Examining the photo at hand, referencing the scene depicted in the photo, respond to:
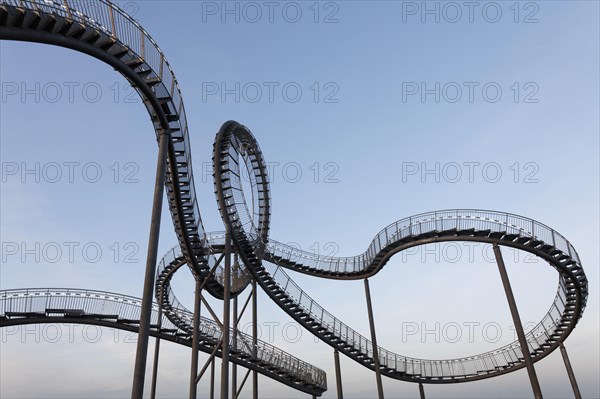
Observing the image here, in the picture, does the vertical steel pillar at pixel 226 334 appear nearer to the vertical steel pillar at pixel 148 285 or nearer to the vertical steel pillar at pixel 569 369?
the vertical steel pillar at pixel 148 285

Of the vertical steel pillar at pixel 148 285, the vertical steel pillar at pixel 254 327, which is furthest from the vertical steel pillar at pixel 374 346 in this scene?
the vertical steel pillar at pixel 148 285

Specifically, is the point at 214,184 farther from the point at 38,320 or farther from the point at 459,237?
the point at 459,237

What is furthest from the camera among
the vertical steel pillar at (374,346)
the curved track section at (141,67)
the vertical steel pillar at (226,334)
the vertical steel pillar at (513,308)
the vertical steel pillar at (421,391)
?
the vertical steel pillar at (421,391)

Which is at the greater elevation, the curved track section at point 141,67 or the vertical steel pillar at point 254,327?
the curved track section at point 141,67

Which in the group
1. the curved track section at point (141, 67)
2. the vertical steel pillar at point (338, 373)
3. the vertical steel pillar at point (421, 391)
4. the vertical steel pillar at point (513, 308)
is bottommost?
the vertical steel pillar at point (421, 391)

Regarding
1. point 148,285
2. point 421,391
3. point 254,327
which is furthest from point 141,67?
point 421,391

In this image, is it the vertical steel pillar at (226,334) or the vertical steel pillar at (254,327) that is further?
the vertical steel pillar at (254,327)

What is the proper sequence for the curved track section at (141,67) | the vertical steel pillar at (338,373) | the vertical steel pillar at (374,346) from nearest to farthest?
the curved track section at (141,67), the vertical steel pillar at (374,346), the vertical steel pillar at (338,373)

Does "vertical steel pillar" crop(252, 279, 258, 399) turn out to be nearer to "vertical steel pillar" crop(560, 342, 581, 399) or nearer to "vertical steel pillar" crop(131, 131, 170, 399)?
"vertical steel pillar" crop(131, 131, 170, 399)
